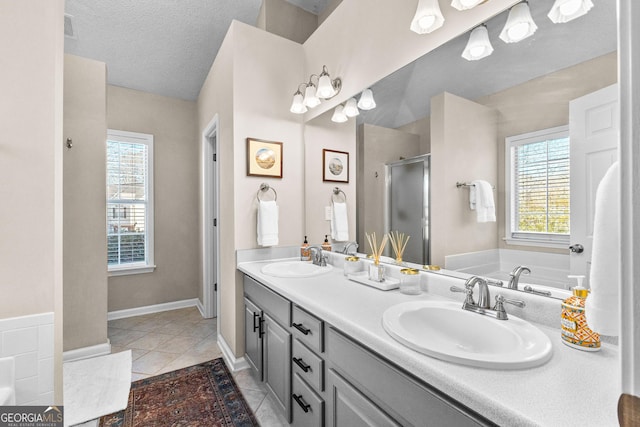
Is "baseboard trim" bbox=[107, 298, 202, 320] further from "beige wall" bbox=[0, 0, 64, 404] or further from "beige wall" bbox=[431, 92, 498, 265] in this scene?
"beige wall" bbox=[431, 92, 498, 265]

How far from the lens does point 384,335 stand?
884 mm

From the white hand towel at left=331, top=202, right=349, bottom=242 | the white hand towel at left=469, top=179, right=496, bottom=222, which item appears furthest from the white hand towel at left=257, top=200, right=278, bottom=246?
the white hand towel at left=469, top=179, right=496, bottom=222

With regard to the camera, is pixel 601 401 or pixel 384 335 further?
pixel 384 335

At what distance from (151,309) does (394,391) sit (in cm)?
343

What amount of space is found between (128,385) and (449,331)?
85.8 inches

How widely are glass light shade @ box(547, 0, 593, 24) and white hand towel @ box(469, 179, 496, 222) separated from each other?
583 millimetres

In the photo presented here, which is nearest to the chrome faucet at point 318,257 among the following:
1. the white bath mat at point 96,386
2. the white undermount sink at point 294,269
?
the white undermount sink at point 294,269

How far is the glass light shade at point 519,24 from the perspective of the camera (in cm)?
104

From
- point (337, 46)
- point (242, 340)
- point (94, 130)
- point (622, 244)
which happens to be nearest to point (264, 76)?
point (337, 46)

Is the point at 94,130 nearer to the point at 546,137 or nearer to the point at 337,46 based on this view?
Answer: the point at 337,46

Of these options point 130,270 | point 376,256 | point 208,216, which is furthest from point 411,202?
point 130,270

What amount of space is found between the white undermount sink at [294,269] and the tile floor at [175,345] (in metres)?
0.79

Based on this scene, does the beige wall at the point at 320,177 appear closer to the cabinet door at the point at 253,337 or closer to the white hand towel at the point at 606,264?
the cabinet door at the point at 253,337

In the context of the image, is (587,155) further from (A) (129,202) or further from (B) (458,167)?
(A) (129,202)
